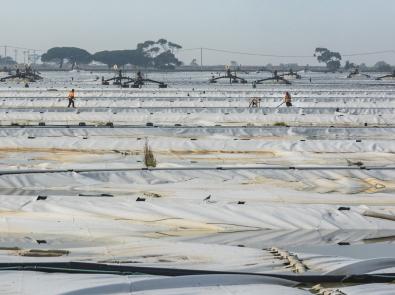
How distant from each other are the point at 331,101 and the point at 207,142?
48.8 feet

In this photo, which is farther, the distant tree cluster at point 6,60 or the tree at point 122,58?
the distant tree cluster at point 6,60

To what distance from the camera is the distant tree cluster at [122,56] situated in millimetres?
Answer: 119375

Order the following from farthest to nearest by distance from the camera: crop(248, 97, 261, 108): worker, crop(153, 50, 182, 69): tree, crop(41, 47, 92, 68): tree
A: crop(41, 47, 92, 68): tree
crop(153, 50, 182, 69): tree
crop(248, 97, 261, 108): worker

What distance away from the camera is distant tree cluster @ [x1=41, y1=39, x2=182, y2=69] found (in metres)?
119

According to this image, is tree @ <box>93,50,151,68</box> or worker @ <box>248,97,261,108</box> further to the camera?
tree @ <box>93,50,151,68</box>

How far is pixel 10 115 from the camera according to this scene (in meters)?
21.3

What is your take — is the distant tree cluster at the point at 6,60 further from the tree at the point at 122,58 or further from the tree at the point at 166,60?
the tree at the point at 166,60

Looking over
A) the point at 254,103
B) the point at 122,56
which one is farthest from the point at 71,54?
the point at 254,103

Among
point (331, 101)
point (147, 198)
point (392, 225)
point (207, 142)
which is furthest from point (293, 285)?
point (331, 101)

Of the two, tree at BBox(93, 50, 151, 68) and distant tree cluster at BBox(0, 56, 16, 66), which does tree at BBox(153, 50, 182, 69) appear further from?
distant tree cluster at BBox(0, 56, 16, 66)

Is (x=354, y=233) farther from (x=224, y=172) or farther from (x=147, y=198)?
(x=224, y=172)

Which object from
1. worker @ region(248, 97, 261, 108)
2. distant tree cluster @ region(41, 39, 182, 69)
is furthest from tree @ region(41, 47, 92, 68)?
worker @ region(248, 97, 261, 108)

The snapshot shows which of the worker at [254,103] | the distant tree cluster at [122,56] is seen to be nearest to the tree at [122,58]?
the distant tree cluster at [122,56]

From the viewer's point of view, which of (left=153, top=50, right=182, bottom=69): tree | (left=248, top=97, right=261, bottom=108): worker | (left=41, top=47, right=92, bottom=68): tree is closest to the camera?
(left=248, top=97, right=261, bottom=108): worker
